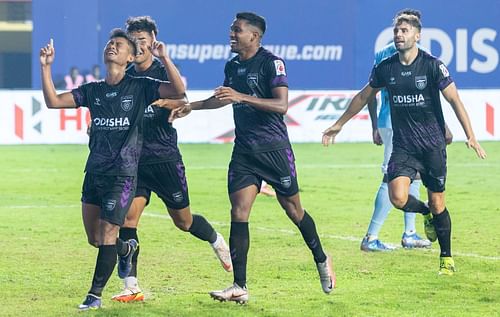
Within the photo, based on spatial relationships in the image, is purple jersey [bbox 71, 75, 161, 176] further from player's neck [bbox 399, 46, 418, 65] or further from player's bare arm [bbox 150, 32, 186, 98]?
player's neck [bbox 399, 46, 418, 65]

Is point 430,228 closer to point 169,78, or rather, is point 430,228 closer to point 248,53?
point 248,53

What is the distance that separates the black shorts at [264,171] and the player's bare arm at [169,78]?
81 centimetres

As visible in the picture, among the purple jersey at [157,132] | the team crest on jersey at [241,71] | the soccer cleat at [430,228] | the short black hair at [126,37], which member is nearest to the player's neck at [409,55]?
the soccer cleat at [430,228]

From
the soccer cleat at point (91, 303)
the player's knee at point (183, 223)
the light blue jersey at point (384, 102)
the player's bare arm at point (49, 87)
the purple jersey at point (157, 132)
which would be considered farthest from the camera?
the light blue jersey at point (384, 102)

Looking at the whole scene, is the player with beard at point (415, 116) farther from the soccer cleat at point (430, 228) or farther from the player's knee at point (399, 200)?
the soccer cleat at point (430, 228)

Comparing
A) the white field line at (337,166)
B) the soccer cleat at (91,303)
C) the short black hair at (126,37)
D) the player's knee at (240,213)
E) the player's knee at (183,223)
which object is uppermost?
the short black hair at (126,37)

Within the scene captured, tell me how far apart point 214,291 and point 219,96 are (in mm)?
1523

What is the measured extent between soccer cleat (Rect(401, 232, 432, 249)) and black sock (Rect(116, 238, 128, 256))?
4.09m

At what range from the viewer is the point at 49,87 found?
31.4ft

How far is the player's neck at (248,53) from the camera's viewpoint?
10.0 meters

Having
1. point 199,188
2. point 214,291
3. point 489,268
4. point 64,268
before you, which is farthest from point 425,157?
point 199,188

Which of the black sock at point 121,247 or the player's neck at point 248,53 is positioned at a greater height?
the player's neck at point 248,53

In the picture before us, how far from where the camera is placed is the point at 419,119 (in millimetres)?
11414

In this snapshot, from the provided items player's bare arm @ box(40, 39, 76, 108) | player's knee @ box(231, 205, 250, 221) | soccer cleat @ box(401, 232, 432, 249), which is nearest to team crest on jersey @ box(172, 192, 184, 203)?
player's knee @ box(231, 205, 250, 221)
